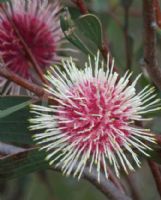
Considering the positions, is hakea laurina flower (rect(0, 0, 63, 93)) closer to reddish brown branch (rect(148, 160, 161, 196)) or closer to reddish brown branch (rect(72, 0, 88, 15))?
reddish brown branch (rect(72, 0, 88, 15))

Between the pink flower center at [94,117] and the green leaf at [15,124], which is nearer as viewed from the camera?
the pink flower center at [94,117]

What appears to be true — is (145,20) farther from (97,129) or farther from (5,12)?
(5,12)

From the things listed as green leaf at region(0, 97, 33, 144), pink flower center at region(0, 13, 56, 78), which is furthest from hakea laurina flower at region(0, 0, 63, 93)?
green leaf at region(0, 97, 33, 144)

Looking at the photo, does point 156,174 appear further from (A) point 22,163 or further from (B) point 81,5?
(B) point 81,5

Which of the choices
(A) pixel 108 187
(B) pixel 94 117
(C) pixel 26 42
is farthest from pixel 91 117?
(C) pixel 26 42

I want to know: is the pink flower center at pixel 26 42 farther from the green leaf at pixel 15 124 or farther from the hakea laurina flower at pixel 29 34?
the green leaf at pixel 15 124

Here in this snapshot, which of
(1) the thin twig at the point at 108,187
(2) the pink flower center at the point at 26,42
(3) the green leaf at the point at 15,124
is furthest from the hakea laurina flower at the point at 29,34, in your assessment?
(1) the thin twig at the point at 108,187
